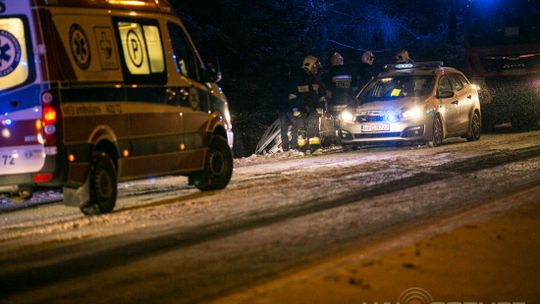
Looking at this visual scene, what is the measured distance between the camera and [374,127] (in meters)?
20.5

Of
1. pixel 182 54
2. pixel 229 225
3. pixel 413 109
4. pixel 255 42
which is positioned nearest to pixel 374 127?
pixel 413 109

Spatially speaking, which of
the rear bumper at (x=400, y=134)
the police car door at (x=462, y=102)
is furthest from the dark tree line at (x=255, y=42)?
the rear bumper at (x=400, y=134)

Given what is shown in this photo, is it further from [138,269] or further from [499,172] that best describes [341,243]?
[499,172]

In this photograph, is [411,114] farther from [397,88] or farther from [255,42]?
[255,42]

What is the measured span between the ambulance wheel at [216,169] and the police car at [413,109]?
644 cm

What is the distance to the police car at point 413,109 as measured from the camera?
66.6 feet

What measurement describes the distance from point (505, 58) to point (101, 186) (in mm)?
17498

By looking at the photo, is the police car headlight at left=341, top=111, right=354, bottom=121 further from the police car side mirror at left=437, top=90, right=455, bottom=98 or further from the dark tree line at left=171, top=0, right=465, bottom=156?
the dark tree line at left=171, top=0, right=465, bottom=156

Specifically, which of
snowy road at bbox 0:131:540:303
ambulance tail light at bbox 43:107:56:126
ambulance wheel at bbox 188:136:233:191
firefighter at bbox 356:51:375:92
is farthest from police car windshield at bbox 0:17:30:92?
firefighter at bbox 356:51:375:92

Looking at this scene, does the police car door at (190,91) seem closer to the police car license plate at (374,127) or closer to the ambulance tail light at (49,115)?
the ambulance tail light at (49,115)

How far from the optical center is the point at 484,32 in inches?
1096

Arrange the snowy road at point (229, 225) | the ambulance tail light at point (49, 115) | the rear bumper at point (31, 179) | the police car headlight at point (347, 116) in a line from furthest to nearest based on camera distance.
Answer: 1. the police car headlight at point (347, 116)
2. the rear bumper at point (31, 179)
3. the ambulance tail light at point (49, 115)
4. the snowy road at point (229, 225)

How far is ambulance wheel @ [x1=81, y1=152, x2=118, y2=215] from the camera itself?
11836mm

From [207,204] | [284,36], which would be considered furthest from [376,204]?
[284,36]
